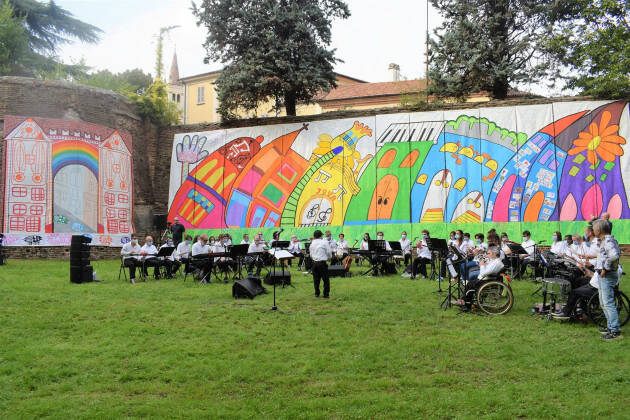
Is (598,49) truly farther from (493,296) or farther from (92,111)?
(92,111)

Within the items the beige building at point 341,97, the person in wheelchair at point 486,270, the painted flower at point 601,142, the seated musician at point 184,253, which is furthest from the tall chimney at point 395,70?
the person in wheelchair at point 486,270

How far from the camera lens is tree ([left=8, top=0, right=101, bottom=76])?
36812mm

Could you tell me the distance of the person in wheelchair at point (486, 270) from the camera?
10117 millimetres

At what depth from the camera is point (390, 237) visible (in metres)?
21.9

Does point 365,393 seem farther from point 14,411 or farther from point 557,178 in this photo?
point 557,178

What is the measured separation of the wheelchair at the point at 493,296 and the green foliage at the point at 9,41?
3142 cm

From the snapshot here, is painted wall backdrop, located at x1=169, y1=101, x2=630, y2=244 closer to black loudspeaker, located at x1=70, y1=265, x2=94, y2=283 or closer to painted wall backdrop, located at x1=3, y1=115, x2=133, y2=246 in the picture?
painted wall backdrop, located at x1=3, y1=115, x2=133, y2=246

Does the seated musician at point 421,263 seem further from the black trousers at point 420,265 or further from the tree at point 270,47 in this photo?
the tree at point 270,47

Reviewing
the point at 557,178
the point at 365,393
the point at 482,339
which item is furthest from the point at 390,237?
the point at 365,393

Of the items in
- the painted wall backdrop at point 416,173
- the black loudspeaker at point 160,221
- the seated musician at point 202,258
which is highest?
the painted wall backdrop at point 416,173

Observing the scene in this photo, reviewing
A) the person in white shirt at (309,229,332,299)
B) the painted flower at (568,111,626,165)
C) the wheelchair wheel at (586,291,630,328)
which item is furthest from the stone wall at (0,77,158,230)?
the wheelchair wheel at (586,291,630,328)

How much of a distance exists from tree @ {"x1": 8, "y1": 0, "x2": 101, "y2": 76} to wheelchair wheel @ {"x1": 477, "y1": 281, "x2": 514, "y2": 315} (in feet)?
119

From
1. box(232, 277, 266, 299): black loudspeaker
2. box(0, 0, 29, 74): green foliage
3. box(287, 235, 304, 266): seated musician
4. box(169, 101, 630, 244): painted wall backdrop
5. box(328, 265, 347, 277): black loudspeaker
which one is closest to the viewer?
box(232, 277, 266, 299): black loudspeaker

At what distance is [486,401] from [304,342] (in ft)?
10.6
